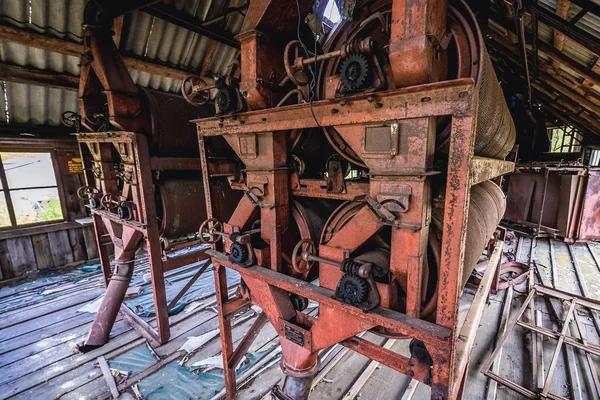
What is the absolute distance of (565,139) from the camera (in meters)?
12.5

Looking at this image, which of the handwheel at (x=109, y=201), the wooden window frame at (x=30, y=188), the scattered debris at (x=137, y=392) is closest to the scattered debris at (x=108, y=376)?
the scattered debris at (x=137, y=392)

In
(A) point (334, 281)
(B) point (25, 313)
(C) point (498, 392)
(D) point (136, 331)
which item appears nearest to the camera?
(A) point (334, 281)

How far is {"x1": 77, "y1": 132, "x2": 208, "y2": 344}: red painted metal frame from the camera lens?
9.75 feet

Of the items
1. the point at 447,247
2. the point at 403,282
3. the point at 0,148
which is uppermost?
the point at 0,148

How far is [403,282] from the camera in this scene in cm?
135

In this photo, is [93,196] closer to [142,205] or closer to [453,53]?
[142,205]

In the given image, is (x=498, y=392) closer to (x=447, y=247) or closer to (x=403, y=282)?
(x=403, y=282)

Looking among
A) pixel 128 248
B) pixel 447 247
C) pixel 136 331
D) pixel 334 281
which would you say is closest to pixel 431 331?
pixel 447 247

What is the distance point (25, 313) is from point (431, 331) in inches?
232

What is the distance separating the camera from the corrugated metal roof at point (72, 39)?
387 centimetres

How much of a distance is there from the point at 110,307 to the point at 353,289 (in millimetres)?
3636

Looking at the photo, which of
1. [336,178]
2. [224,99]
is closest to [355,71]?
[336,178]

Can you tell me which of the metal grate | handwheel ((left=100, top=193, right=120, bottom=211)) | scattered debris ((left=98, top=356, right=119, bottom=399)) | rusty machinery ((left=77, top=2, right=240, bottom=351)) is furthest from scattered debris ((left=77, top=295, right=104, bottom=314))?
the metal grate

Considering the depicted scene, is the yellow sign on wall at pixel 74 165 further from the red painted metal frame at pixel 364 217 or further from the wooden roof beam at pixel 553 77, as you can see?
the wooden roof beam at pixel 553 77
